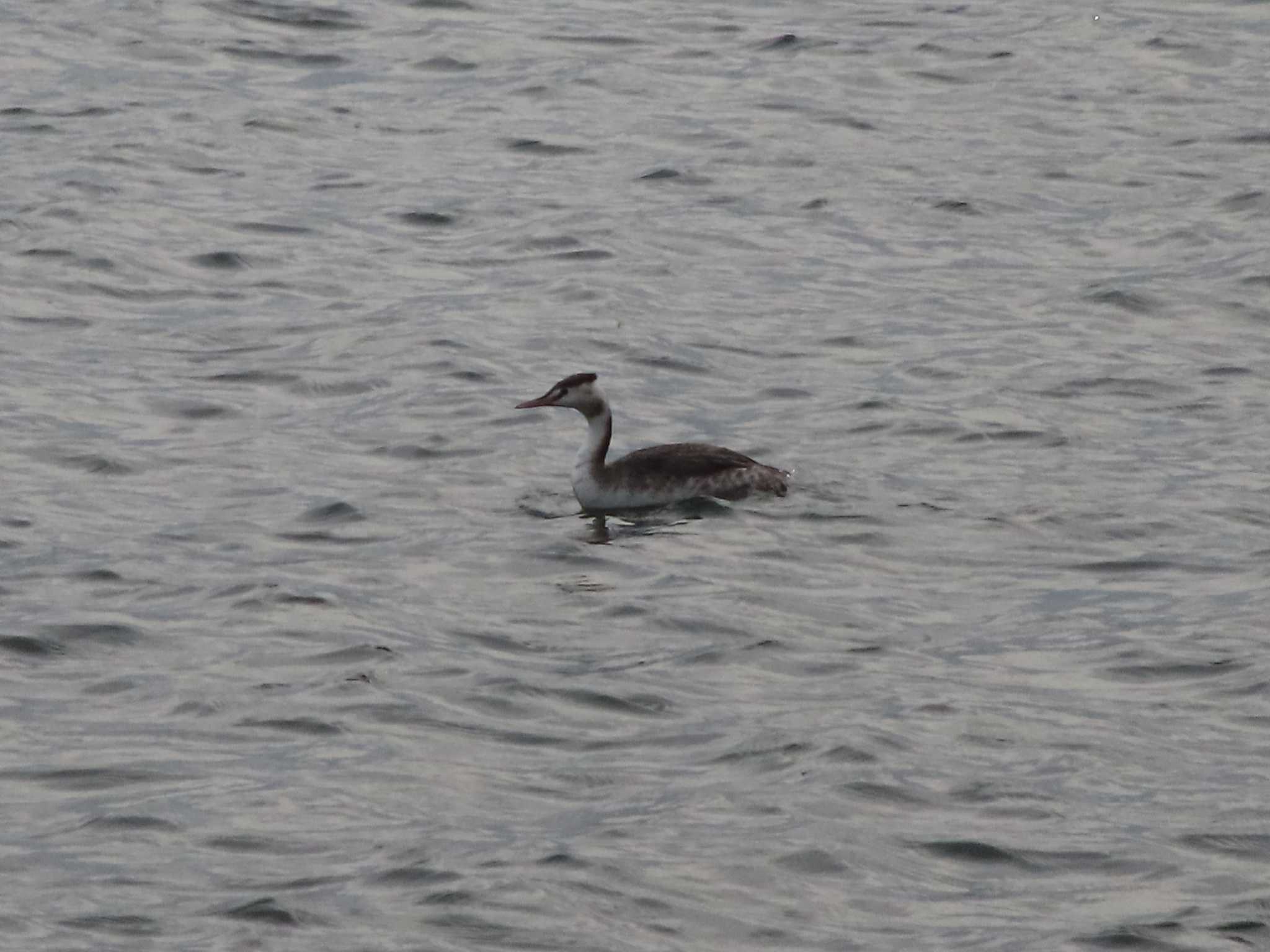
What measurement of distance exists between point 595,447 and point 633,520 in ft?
1.75

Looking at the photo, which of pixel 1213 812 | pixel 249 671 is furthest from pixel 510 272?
pixel 1213 812

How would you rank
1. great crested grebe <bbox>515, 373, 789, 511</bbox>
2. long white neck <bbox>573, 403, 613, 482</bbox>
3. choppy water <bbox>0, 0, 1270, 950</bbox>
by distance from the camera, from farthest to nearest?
long white neck <bbox>573, 403, 613, 482</bbox>
great crested grebe <bbox>515, 373, 789, 511</bbox>
choppy water <bbox>0, 0, 1270, 950</bbox>

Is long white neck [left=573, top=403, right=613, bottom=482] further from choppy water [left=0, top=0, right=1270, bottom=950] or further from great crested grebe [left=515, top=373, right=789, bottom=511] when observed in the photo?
choppy water [left=0, top=0, right=1270, bottom=950]

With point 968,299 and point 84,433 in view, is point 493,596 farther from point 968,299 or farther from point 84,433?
point 968,299

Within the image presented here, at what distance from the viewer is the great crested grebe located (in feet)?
52.6

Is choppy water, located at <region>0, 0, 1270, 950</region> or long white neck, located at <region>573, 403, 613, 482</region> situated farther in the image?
long white neck, located at <region>573, 403, 613, 482</region>

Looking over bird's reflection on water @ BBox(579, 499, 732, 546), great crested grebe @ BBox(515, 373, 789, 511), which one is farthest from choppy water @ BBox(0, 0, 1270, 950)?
great crested grebe @ BBox(515, 373, 789, 511)

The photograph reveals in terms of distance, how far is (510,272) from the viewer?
2131cm

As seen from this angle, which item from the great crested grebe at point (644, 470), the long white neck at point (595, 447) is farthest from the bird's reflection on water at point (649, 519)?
the long white neck at point (595, 447)

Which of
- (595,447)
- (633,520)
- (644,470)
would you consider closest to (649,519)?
(633,520)

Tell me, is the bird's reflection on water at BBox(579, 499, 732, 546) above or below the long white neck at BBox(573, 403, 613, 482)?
below

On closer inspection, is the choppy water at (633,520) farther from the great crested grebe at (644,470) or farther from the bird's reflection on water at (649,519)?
the great crested grebe at (644,470)

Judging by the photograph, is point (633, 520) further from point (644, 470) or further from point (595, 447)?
point (595, 447)

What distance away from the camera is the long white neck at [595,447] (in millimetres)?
16453
